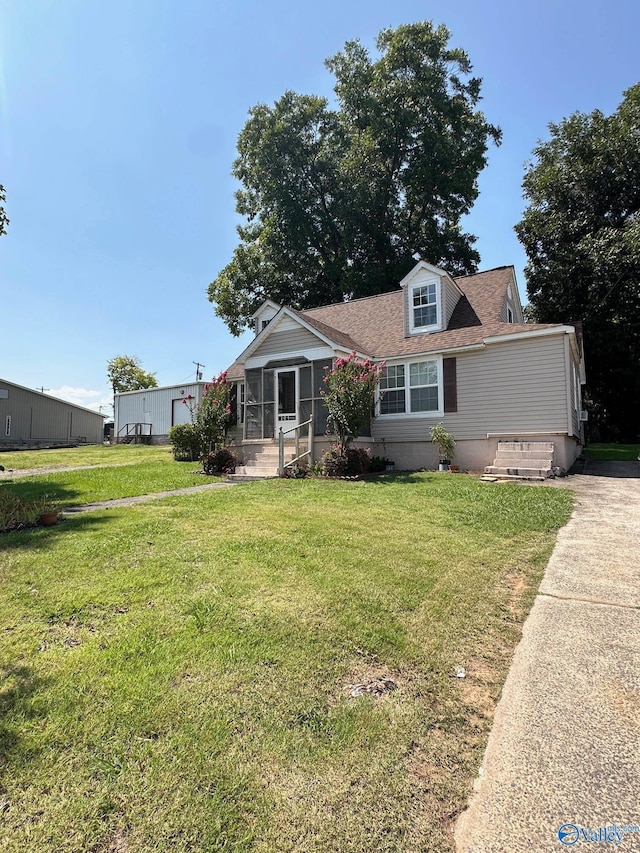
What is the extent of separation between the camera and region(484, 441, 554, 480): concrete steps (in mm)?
10836

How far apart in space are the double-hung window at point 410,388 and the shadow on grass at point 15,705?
1238cm

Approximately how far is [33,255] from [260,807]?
18.7 meters

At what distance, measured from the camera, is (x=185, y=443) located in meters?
16.4

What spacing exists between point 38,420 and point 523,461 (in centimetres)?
3157

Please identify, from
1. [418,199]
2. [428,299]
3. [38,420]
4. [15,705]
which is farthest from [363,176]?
[15,705]

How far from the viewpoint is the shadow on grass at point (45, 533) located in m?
4.94

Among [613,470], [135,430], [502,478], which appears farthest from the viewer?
[135,430]

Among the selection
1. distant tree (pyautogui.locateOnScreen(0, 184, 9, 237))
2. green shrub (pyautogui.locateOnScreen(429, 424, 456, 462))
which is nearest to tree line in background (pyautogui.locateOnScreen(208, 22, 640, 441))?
green shrub (pyautogui.locateOnScreen(429, 424, 456, 462))

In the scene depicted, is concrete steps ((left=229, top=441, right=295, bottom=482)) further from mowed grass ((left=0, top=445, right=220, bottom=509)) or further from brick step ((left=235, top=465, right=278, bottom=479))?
mowed grass ((left=0, top=445, right=220, bottom=509))

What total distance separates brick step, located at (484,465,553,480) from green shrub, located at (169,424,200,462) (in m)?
10.4

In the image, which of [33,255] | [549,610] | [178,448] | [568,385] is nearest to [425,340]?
[568,385]

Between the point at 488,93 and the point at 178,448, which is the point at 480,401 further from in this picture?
the point at 488,93

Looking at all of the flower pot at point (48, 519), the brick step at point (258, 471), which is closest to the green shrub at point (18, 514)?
the flower pot at point (48, 519)

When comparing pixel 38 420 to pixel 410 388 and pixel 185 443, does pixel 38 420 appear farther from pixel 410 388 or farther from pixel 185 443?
pixel 410 388
